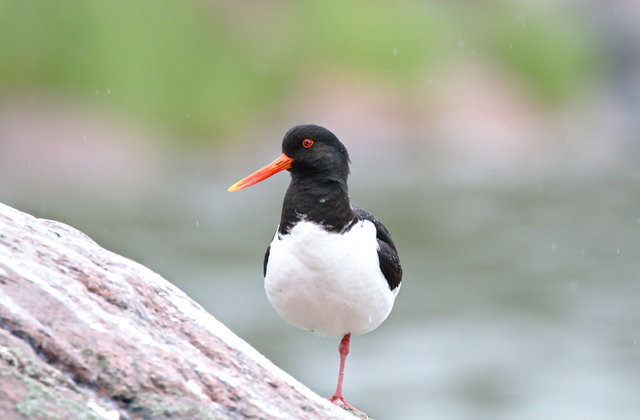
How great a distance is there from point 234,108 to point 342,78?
3.77 metres

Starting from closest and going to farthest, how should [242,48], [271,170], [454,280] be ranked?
1. [271,170]
2. [454,280]
3. [242,48]

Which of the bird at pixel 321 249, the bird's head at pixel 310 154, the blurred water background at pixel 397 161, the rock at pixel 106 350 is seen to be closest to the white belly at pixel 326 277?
the bird at pixel 321 249

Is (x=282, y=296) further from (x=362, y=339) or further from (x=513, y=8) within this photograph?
(x=513, y=8)

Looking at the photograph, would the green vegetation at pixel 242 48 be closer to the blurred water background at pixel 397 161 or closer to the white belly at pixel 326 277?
the blurred water background at pixel 397 161

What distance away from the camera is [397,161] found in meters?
27.8

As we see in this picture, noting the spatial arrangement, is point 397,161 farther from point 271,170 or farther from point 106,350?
point 106,350

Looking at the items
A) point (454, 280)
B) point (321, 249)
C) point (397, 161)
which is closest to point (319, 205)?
point (321, 249)

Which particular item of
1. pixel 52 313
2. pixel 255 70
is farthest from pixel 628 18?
pixel 52 313

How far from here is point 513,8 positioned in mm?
28656

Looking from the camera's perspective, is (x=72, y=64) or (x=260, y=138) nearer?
(x=72, y=64)

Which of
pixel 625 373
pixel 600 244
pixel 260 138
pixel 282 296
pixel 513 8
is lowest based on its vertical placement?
pixel 282 296

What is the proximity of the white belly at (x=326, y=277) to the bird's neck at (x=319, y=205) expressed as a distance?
0.19ft

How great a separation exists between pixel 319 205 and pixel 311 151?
0.41m

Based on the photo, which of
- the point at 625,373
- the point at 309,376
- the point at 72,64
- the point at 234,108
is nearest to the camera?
the point at 309,376
